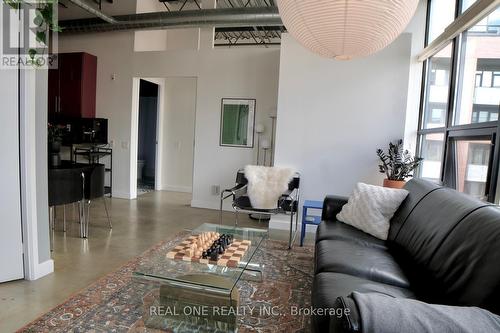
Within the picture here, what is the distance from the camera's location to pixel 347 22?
1500 millimetres

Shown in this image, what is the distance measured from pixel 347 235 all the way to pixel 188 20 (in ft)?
12.7

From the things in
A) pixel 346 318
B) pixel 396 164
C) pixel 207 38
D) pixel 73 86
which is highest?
pixel 207 38

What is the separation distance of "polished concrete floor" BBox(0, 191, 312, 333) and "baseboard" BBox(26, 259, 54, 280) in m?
0.04

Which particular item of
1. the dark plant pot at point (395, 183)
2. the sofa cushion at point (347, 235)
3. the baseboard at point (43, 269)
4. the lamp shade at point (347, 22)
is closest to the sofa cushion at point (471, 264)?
the sofa cushion at point (347, 235)

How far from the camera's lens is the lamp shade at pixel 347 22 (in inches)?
56.3

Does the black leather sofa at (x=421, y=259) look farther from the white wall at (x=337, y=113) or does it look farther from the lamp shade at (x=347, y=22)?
the white wall at (x=337, y=113)

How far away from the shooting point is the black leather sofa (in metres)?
1.35

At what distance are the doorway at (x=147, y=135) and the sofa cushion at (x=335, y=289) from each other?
212 inches

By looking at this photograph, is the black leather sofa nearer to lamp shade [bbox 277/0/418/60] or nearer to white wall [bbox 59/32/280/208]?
lamp shade [bbox 277/0/418/60]

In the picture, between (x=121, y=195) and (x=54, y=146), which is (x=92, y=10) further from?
(x=121, y=195)

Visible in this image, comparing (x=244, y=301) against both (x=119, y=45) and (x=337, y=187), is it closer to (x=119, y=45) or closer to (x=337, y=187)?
(x=337, y=187)

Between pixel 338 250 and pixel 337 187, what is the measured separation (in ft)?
7.13

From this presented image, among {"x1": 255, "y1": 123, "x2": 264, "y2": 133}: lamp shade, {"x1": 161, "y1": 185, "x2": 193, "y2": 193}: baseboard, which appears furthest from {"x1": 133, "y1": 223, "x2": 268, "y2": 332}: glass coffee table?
{"x1": 161, "y1": 185, "x2": 193, "y2": 193}: baseboard

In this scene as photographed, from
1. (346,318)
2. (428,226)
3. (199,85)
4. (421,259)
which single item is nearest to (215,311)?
(346,318)
